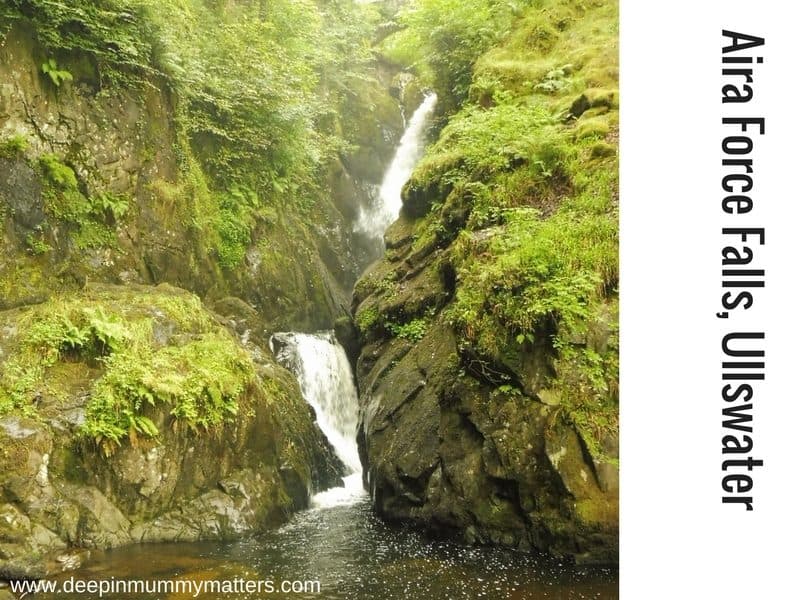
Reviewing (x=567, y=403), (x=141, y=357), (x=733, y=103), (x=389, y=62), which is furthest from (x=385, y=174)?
(x=733, y=103)

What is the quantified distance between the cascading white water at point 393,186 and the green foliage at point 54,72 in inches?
373

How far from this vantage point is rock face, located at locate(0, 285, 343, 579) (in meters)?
6.60

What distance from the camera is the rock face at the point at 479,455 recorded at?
6070 mm

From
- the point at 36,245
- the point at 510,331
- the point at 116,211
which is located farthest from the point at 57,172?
the point at 510,331

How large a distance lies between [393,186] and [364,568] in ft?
45.4

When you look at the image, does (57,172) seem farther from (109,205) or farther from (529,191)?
(529,191)

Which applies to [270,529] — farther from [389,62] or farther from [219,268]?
[389,62]

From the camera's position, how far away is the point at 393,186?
18422 millimetres

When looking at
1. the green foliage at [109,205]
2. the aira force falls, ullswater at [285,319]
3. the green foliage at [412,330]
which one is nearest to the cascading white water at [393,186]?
the aira force falls, ullswater at [285,319]

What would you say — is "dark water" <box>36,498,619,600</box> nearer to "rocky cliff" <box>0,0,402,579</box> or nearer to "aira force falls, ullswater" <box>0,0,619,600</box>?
"aira force falls, ullswater" <box>0,0,619,600</box>

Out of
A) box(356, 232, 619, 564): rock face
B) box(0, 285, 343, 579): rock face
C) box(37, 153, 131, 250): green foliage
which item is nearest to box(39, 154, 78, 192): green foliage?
box(37, 153, 131, 250): green foliage

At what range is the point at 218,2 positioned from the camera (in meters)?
14.5

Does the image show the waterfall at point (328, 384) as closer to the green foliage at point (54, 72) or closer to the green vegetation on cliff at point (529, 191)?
the green vegetation on cliff at point (529, 191)

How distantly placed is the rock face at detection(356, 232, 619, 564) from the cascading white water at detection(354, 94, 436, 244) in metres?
8.63
